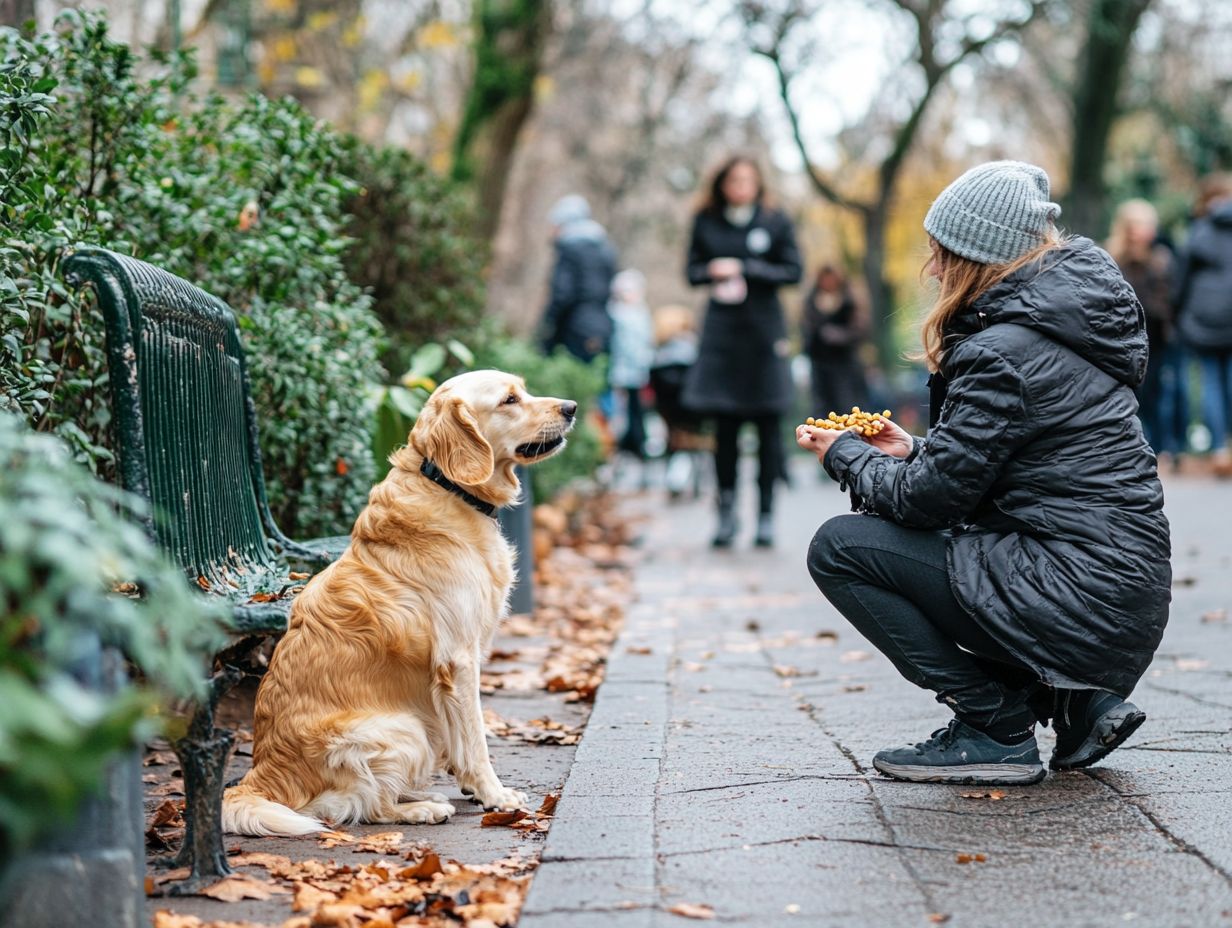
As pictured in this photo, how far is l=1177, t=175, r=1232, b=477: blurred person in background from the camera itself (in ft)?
42.2

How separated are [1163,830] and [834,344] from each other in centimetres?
1288

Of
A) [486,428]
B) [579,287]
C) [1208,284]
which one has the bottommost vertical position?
[486,428]

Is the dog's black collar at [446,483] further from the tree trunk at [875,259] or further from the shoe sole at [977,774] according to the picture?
the tree trunk at [875,259]

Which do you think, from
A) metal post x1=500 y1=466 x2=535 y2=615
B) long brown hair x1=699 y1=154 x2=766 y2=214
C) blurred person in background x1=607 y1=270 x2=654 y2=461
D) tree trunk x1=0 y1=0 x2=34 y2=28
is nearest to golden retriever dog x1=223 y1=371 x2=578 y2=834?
metal post x1=500 y1=466 x2=535 y2=615

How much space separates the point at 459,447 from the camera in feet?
13.6

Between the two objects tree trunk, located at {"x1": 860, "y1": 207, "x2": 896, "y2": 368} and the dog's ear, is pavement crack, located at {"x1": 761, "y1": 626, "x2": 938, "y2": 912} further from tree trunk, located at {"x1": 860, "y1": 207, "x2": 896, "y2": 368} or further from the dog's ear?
tree trunk, located at {"x1": 860, "y1": 207, "x2": 896, "y2": 368}

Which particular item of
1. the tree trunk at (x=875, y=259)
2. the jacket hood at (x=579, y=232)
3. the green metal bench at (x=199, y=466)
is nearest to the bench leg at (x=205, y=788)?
the green metal bench at (x=199, y=466)

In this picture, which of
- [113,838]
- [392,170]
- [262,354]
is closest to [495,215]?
[392,170]

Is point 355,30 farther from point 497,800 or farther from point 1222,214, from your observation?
point 497,800

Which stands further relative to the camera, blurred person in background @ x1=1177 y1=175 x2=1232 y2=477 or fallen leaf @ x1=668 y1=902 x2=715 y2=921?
blurred person in background @ x1=1177 y1=175 x2=1232 y2=477

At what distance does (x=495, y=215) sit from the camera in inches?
524

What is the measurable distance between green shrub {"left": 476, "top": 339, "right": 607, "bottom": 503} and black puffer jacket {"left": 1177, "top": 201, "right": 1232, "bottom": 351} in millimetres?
5400

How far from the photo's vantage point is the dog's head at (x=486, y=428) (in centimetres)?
416

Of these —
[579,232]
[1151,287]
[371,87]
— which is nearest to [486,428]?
[579,232]
